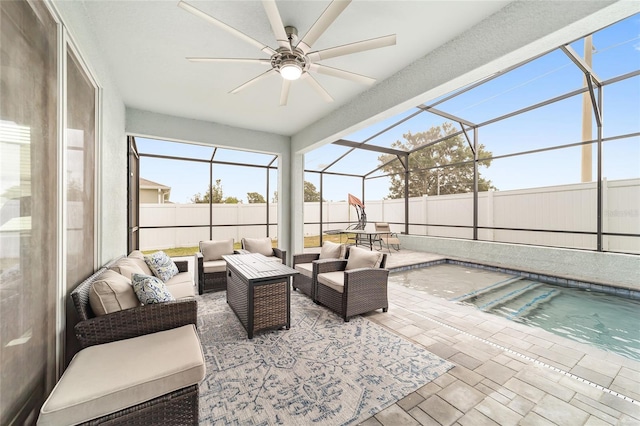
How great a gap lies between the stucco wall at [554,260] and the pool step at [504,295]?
2.72 ft

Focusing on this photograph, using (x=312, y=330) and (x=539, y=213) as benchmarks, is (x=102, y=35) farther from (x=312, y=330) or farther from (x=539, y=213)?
(x=539, y=213)

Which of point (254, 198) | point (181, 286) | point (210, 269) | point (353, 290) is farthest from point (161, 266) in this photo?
point (254, 198)

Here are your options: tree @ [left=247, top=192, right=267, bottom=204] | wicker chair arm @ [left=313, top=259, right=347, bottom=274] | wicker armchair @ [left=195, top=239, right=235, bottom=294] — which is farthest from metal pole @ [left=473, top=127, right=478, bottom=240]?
tree @ [left=247, top=192, right=267, bottom=204]

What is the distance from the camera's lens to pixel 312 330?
2.78 m

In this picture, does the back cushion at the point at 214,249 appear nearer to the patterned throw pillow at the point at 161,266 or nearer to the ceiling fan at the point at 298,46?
the patterned throw pillow at the point at 161,266

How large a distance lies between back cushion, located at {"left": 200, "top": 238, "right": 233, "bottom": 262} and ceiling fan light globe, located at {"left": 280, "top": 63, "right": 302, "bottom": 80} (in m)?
3.22

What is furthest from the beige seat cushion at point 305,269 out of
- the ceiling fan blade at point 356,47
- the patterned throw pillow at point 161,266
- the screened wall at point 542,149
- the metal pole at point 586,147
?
the metal pole at point 586,147

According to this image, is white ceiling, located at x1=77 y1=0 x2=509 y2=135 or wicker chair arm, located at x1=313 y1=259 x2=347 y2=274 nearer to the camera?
white ceiling, located at x1=77 y1=0 x2=509 y2=135

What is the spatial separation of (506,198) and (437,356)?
5687 mm

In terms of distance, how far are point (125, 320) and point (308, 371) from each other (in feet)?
4.69

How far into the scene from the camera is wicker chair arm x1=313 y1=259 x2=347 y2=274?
352 centimetres

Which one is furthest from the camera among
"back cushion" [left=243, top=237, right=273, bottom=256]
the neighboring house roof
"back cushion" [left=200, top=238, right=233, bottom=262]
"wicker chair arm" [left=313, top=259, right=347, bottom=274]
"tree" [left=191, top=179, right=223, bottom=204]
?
"tree" [left=191, top=179, right=223, bottom=204]

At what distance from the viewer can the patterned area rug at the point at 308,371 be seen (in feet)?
5.39

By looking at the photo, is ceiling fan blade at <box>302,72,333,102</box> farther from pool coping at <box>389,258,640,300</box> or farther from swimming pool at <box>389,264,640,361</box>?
pool coping at <box>389,258,640,300</box>
